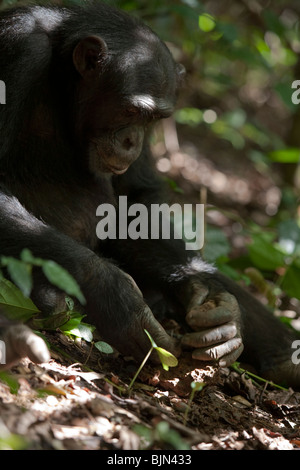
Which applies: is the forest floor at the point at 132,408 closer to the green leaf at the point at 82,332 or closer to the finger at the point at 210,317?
the green leaf at the point at 82,332

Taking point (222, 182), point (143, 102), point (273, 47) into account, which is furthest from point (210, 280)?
point (273, 47)

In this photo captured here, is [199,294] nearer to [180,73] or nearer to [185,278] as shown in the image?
[185,278]

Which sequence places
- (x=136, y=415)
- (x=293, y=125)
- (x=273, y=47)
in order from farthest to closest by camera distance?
(x=273, y=47)
(x=293, y=125)
(x=136, y=415)

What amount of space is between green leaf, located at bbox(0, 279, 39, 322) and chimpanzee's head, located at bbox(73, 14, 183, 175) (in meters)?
1.27

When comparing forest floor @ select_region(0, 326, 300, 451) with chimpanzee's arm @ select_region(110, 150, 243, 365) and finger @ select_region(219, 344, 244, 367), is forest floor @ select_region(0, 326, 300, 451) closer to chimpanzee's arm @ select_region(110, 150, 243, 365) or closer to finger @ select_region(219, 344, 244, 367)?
finger @ select_region(219, 344, 244, 367)

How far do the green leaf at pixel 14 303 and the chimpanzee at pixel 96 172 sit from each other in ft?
0.61

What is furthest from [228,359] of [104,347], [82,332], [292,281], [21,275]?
[292,281]

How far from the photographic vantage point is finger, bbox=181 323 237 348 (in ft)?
13.1

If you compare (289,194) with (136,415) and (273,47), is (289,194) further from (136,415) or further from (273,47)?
(136,415)

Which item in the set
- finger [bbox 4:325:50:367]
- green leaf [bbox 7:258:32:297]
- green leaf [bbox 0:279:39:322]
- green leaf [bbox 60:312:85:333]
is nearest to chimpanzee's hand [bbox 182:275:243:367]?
green leaf [bbox 60:312:85:333]

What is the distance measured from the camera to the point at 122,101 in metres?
4.35

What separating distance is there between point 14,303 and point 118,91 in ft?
5.58
